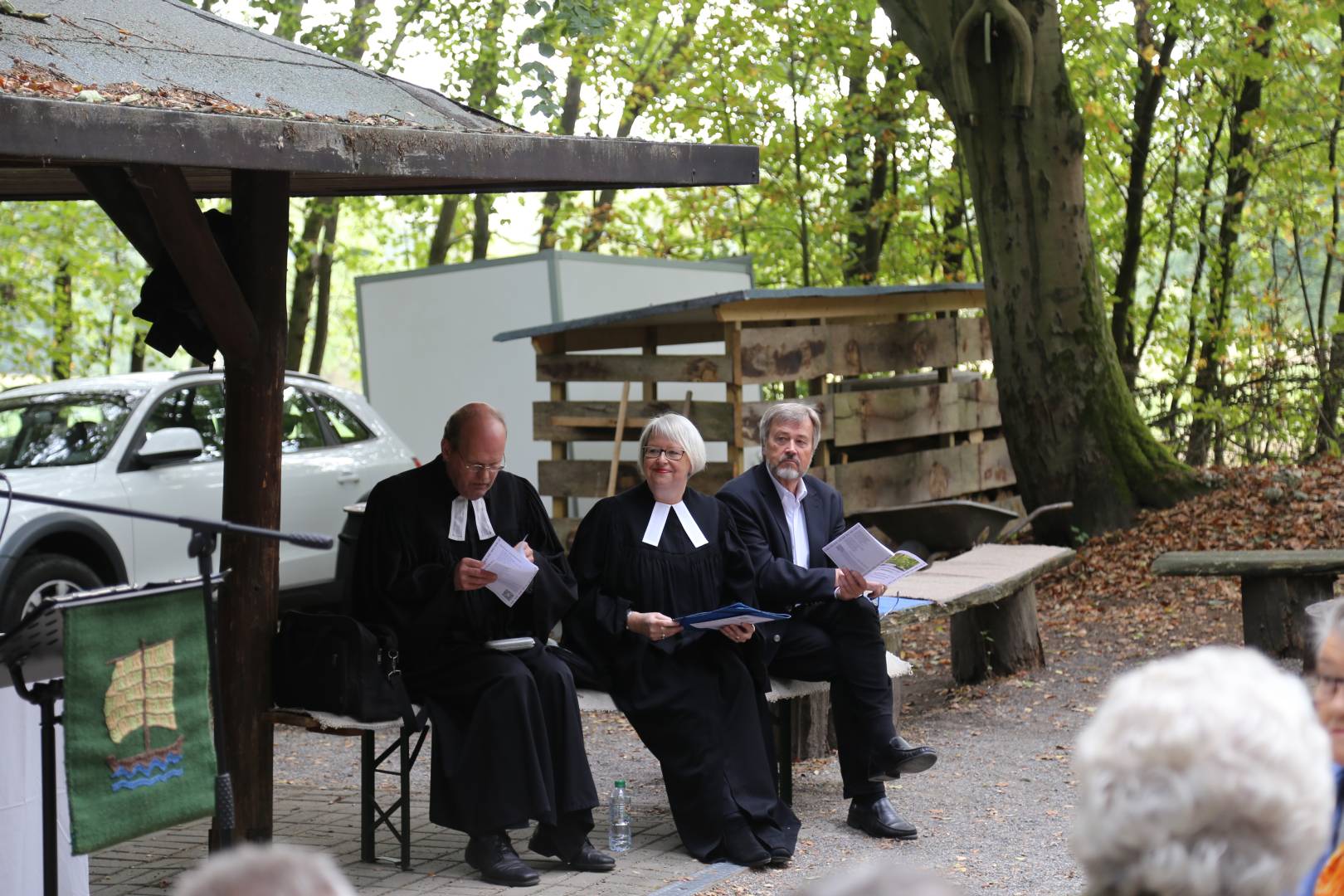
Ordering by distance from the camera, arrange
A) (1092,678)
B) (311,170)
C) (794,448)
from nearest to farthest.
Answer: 1. (311,170)
2. (794,448)
3. (1092,678)

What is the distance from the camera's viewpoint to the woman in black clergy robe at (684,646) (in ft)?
19.7

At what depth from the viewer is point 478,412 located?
5.95 meters

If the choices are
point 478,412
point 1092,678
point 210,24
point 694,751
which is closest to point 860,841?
point 694,751

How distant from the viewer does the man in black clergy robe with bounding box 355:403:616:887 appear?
5.65 m

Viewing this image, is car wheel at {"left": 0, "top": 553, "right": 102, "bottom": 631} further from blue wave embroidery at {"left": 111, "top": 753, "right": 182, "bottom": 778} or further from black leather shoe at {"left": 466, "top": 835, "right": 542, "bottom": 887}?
blue wave embroidery at {"left": 111, "top": 753, "right": 182, "bottom": 778}

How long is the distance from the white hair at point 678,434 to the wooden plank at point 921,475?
18.4 feet

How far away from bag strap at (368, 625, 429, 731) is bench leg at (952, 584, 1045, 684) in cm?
408

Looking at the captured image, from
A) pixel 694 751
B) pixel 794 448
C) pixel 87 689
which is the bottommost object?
pixel 694 751

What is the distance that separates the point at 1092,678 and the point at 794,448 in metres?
3.10

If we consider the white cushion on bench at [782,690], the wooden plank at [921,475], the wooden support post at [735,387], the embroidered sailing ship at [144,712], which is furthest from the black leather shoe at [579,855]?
the wooden plank at [921,475]

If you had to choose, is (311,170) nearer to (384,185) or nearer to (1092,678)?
(384,185)

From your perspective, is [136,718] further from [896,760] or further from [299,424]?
[299,424]

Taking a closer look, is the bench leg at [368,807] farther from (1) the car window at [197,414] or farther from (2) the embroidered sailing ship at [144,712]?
(1) the car window at [197,414]

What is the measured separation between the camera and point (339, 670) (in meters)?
5.64
